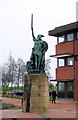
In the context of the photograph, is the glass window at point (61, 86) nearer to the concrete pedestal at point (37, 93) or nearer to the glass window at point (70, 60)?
the glass window at point (70, 60)

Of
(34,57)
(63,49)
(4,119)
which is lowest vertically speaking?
(4,119)

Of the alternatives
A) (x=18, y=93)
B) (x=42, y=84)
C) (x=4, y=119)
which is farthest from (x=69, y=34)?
(x=4, y=119)

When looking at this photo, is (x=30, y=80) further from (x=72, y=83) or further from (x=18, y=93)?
(x=18, y=93)

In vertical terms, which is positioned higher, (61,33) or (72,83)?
(61,33)

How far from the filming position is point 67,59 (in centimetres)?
5191

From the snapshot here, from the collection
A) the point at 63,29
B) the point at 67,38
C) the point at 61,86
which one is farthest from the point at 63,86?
the point at 63,29

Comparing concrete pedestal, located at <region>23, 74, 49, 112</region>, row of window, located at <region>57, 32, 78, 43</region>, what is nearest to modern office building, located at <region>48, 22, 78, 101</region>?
row of window, located at <region>57, 32, 78, 43</region>

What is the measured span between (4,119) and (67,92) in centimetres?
3210

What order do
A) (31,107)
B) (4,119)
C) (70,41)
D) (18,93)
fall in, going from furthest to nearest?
(18,93)
(70,41)
(31,107)
(4,119)

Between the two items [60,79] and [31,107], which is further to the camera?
[60,79]

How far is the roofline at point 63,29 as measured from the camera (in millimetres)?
49100

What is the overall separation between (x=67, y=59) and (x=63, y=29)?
12.6 ft

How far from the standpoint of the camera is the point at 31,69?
27016 millimetres

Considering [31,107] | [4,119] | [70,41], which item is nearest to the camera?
[4,119]
